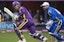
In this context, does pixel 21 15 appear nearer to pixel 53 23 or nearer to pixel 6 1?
pixel 53 23

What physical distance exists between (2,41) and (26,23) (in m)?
2.12

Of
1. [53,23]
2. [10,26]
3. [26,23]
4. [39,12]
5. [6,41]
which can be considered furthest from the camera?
[39,12]

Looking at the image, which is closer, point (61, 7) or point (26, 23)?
point (26, 23)

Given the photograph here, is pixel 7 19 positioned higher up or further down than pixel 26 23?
further down

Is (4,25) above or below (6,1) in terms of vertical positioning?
below

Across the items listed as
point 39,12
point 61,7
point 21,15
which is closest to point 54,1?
point 61,7

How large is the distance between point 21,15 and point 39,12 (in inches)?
305

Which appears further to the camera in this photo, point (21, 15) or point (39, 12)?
point (39, 12)

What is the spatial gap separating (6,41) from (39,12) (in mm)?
6149

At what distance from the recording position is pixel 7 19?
643 inches

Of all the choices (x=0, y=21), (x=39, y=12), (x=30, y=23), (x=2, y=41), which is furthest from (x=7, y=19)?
(x=30, y=23)

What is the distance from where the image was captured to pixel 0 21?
1596 cm

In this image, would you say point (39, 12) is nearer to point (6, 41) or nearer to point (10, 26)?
point (10, 26)

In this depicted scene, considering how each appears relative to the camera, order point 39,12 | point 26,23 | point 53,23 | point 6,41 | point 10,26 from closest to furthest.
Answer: point 53,23
point 26,23
point 6,41
point 10,26
point 39,12
